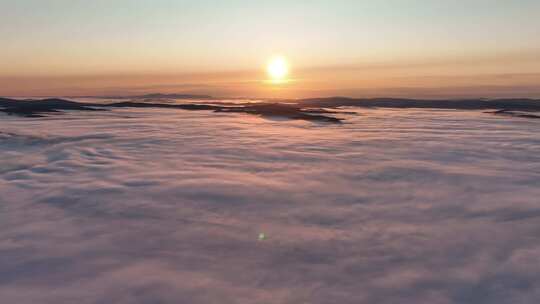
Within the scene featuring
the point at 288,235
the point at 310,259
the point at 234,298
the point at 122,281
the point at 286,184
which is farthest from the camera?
the point at 286,184

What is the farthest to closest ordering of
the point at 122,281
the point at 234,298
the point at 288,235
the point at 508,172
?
the point at 508,172 → the point at 288,235 → the point at 122,281 → the point at 234,298

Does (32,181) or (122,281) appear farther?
(32,181)

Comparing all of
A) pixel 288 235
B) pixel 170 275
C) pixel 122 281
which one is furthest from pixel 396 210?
pixel 122 281

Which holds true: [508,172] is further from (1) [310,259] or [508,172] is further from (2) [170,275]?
(2) [170,275]

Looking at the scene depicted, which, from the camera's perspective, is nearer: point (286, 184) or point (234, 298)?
point (234, 298)

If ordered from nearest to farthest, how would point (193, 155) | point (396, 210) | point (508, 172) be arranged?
point (396, 210), point (508, 172), point (193, 155)

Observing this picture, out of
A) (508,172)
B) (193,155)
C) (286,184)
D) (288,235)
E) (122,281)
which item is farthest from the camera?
(193,155)

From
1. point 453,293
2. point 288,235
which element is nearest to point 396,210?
point 288,235

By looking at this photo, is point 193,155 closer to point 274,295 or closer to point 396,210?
point 396,210
